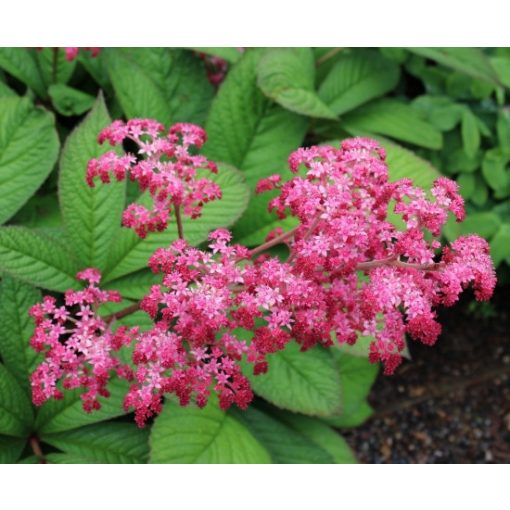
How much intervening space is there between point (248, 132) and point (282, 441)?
1.02 meters

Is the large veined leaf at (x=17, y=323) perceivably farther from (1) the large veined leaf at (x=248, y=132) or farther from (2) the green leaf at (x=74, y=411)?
(1) the large veined leaf at (x=248, y=132)

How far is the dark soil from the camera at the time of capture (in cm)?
332

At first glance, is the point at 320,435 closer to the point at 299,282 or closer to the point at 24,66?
the point at 299,282

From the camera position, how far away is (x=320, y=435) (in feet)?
8.29

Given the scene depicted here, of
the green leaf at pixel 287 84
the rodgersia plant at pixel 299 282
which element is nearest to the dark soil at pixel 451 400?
the green leaf at pixel 287 84

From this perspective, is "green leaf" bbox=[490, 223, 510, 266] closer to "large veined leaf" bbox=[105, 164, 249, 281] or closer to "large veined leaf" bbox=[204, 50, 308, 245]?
"large veined leaf" bbox=[204, 50, 308, 245]

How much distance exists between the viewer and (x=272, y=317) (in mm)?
1429

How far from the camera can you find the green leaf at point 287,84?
228 cm

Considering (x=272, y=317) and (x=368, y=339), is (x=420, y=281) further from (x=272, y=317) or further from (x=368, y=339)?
(x=368, y=339)

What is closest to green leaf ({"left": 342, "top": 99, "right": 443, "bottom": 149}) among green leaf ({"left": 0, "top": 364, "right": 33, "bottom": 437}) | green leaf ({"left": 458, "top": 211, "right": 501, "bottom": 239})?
green leaf ({"left": 458, "top": 211, "right": 501, "bottom": 239})

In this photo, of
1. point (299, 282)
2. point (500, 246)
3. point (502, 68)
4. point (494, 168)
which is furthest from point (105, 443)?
point (502, 68)

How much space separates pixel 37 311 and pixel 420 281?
2.90 ft

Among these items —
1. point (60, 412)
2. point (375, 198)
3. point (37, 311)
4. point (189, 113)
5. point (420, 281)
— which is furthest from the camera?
point (189, 113)

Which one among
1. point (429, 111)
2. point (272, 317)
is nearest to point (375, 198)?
point (272, 317)
